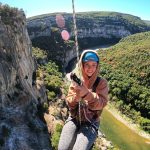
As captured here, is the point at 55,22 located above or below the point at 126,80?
above

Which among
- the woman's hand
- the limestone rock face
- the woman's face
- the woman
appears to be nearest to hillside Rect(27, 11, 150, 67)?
the limestone rock face

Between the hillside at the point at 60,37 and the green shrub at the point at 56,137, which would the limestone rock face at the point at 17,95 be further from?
the hillside at the point at 60,37

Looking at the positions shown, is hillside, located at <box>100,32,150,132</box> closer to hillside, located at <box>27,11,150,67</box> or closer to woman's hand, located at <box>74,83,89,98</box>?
hillside, located at <box>27,11,150,67</box>

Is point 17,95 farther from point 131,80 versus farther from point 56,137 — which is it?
point 131,80

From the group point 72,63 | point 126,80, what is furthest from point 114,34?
point 126,80

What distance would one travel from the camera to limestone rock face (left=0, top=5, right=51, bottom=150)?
34469 mm

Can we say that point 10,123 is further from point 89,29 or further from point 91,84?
point 89,29

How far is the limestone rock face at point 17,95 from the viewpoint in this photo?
34469 millimetres

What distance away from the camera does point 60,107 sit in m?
55.7

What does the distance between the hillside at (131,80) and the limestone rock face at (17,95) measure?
24.4m

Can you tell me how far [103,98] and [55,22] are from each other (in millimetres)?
172940

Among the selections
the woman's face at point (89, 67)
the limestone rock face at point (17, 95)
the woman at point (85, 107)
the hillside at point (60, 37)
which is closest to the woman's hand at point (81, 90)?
the woman at point (85, 107)

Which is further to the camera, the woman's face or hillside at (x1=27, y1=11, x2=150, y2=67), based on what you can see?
hillside at (x1=27, y1=11, x2=150, y2=67)

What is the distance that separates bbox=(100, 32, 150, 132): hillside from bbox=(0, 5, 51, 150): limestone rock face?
80.2 ft
